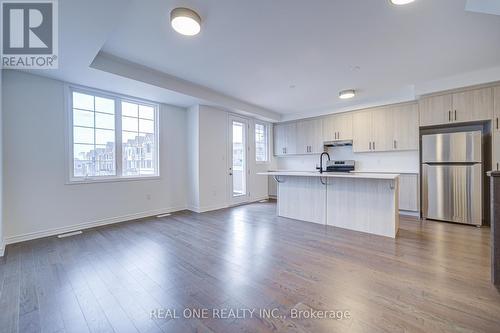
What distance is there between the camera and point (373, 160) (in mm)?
5391

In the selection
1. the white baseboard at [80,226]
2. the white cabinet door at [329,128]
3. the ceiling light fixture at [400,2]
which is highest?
the ceiling light fixture at [400,2]

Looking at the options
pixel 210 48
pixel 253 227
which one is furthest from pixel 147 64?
pixel 253 227

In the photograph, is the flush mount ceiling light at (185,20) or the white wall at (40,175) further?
the white wall at (40,175)

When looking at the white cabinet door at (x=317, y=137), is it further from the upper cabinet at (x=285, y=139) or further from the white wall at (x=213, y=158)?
the white wall at (x=213, y=158)

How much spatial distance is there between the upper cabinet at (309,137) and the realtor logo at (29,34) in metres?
5.47

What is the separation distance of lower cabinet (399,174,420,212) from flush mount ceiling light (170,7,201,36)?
15.8 ft

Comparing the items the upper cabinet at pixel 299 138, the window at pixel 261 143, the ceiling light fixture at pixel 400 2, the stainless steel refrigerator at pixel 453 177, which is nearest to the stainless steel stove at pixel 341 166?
the upper cabinet at pixel 299 138

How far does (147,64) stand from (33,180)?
247 centimetres

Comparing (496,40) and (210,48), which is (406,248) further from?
(210,48)

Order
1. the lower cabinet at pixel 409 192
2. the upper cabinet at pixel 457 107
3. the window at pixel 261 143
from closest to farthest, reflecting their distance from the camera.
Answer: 1. the upper cabinet at pixel 457 107
2. the lower cabinet at pixel 409 192
3. the window at pixel 261 143

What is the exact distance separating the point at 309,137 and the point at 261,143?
1.52 m

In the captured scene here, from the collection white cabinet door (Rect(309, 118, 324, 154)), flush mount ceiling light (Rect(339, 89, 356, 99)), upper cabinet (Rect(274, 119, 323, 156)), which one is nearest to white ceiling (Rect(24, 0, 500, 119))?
flush mount ceiling light (Rect(339, 89, 356, 99))

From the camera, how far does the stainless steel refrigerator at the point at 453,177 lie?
3727 mm

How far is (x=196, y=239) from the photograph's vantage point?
3.20 meters
